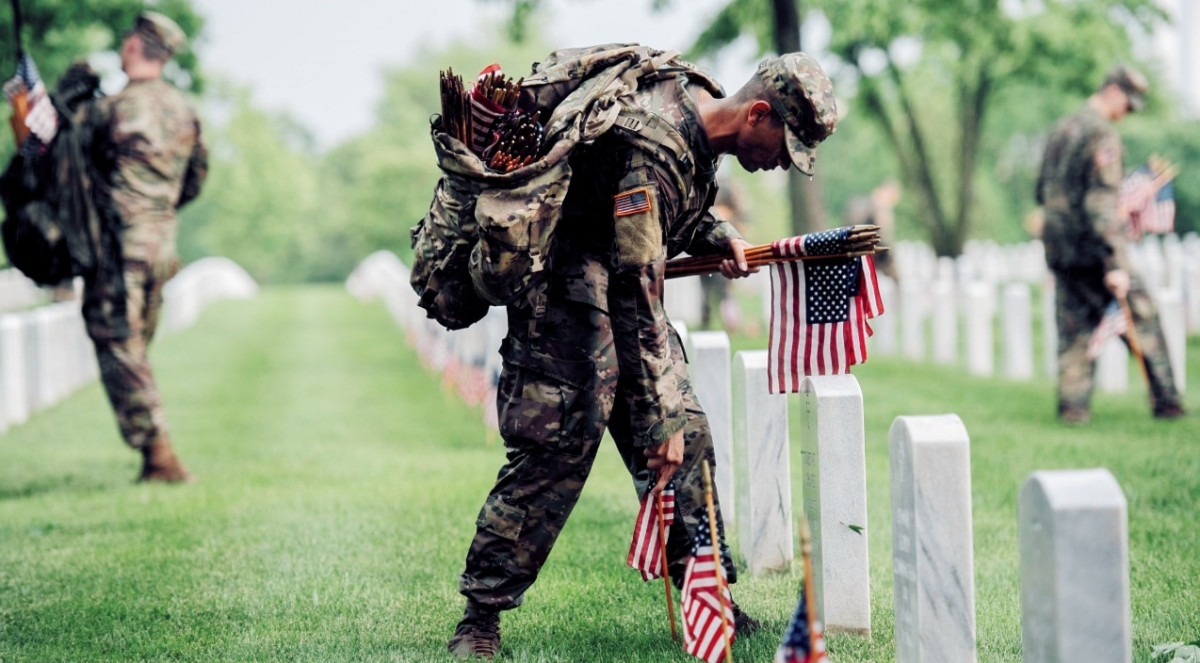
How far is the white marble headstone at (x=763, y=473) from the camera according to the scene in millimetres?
6320

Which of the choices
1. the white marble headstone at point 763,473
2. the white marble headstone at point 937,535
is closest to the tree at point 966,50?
the white marble headstone at point 763,473

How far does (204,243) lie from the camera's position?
9300 centimetres

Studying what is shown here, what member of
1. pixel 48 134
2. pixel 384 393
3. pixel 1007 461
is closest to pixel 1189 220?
pixel 384 393

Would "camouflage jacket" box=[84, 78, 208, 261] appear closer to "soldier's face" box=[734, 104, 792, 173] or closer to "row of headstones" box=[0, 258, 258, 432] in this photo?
"row of headstones" box=[0, 258, 258, 432]

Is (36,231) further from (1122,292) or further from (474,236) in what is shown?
(1122,292)

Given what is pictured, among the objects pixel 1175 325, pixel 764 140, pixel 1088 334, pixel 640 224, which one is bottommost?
pixel 1175 325

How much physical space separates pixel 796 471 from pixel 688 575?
4.74 m

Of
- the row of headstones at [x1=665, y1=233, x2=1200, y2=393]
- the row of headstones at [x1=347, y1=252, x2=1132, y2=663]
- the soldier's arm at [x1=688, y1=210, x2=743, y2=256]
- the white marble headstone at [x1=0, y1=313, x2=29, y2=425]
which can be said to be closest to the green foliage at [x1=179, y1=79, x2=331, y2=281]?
the row of headstones at [x1=665, y1=233, x2=1200, y2=393]

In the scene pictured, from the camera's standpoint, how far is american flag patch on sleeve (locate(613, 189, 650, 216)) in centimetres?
467

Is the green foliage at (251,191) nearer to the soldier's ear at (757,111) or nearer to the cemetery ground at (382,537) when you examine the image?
the cemetery ground at (382,537)

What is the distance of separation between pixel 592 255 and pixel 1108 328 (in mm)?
7370

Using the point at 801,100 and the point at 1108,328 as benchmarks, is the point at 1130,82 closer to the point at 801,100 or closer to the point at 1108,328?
the point at 1108,328

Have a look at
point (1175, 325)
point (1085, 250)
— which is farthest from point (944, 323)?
point (1085, 250)

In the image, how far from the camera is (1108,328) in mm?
11227
